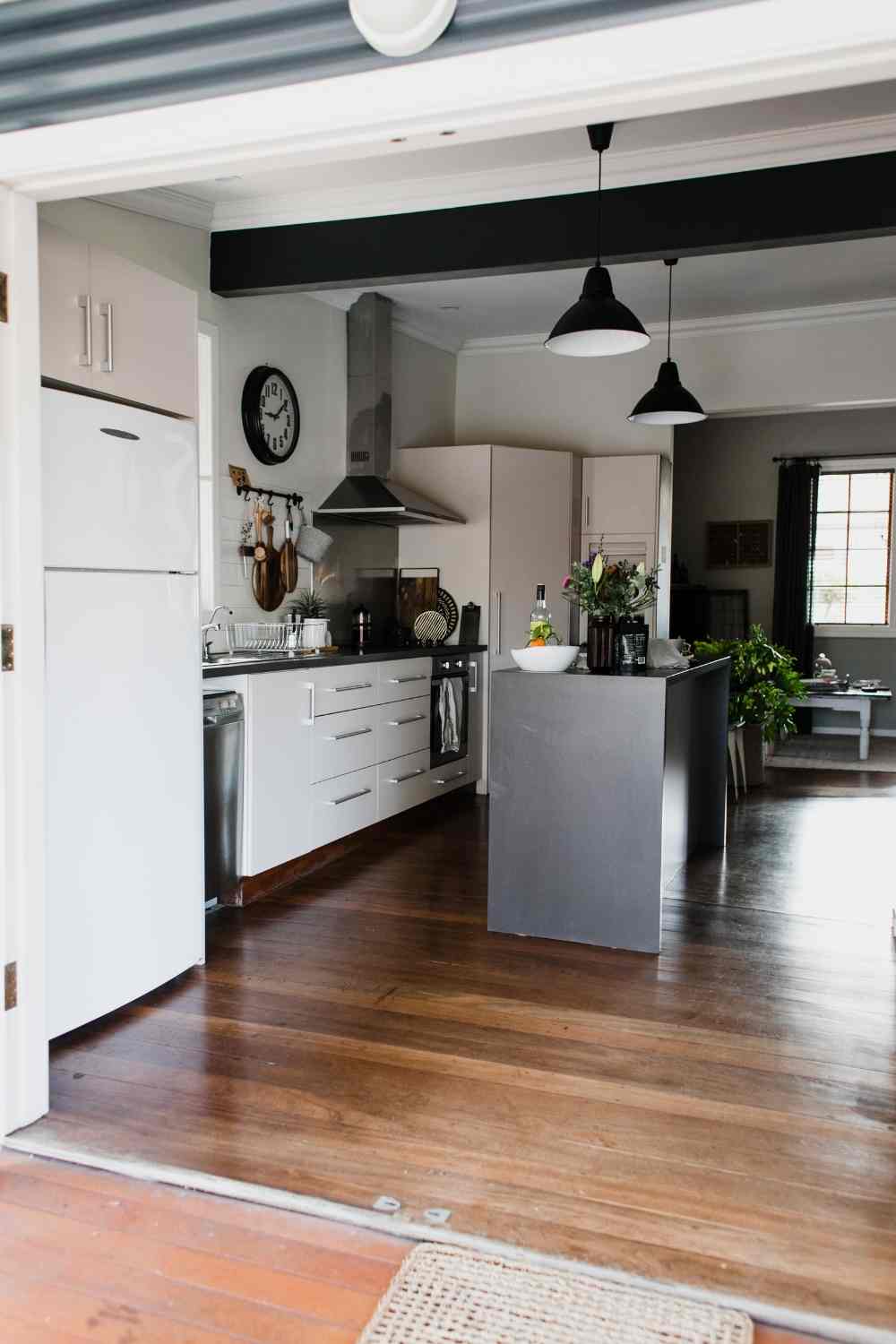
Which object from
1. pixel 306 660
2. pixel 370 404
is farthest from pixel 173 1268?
pixel 370 404

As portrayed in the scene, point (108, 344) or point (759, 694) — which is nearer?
point (108, 344)

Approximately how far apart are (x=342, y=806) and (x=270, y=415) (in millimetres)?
1966

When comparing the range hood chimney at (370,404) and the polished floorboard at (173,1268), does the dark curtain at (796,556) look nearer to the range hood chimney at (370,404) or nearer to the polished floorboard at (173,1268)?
the range hood chimney at (370,404)

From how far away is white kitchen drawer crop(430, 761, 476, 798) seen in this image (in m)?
5.66

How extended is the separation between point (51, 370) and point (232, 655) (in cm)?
204

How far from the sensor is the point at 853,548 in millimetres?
9844

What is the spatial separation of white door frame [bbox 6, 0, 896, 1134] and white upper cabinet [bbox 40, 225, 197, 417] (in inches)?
11.5

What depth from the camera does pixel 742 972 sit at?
127 inches

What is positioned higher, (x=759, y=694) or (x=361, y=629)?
(x=361, y=629)

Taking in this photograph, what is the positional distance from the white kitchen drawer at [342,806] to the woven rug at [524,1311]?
2621 millimetres

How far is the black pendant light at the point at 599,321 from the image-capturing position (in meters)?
3.70

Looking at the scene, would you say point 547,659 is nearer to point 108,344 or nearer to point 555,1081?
point 555,1081

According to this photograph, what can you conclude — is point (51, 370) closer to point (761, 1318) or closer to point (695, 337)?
point (761, 1318)

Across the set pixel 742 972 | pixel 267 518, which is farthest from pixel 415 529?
pixel 742 972
